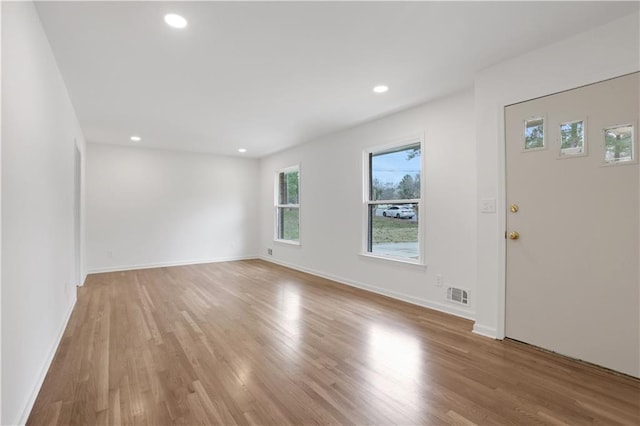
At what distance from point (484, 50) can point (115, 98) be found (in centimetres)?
384

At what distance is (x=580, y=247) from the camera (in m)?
2.36

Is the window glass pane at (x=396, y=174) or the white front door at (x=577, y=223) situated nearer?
the white front door at (x=577, y=223)

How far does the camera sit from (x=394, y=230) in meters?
4.31

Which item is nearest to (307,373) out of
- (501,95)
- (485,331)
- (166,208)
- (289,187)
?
(485,331)

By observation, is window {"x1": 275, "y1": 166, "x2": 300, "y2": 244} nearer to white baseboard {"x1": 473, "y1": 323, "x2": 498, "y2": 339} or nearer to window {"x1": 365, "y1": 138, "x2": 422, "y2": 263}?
window {"x1": 365, "y1": 138, "x2": 422, "y2": 263}

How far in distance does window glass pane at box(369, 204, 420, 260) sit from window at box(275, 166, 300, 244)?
6.83ft

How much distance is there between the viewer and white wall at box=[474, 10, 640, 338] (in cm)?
229

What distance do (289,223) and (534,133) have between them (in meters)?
4.88

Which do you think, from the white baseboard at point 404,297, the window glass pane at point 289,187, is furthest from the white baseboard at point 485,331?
the window glass pane at point 289,187

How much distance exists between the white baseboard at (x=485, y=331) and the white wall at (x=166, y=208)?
18.5 feet

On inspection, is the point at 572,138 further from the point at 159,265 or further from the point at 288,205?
the point at 159,265

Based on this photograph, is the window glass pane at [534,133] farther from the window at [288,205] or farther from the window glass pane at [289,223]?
the window glass pane at [289,223]

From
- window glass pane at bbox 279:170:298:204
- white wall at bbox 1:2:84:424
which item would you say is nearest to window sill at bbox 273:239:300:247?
window glass pane at bbox 279:170:298:204

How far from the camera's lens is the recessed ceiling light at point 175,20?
209cm
